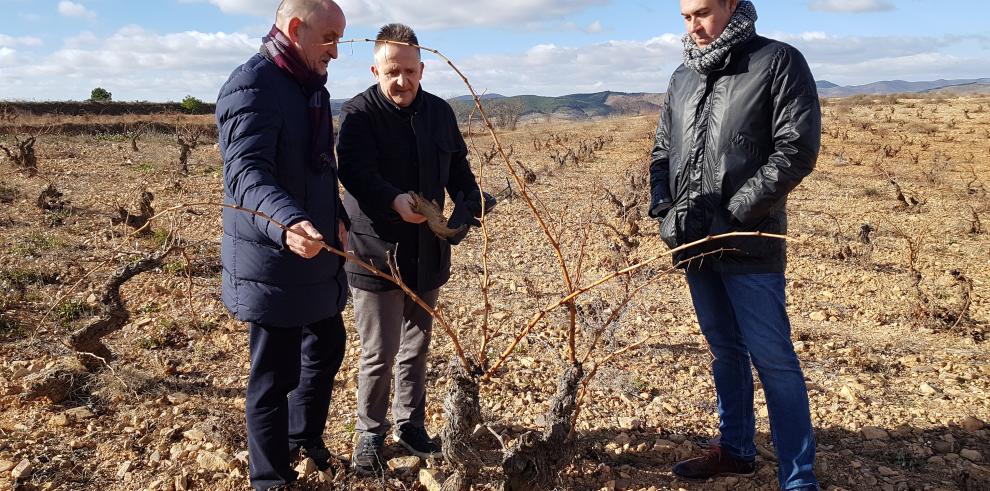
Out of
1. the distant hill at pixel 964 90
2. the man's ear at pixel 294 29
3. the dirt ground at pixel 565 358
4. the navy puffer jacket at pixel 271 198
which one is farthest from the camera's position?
the distant hill at pixel 964 90

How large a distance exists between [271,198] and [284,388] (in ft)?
2.36

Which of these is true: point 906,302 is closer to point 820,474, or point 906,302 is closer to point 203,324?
point 820,474

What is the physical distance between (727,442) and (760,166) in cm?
112

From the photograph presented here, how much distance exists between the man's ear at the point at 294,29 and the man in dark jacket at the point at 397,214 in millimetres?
359

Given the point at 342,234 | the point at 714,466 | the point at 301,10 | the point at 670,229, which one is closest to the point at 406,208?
the point at 342,234

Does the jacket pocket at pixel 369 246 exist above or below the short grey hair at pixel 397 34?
below

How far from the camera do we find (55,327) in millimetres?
4203

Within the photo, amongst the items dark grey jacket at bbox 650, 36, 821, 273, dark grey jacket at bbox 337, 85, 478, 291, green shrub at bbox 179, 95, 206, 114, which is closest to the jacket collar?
dark grey jacket at bbox 337, 85, 478, 291

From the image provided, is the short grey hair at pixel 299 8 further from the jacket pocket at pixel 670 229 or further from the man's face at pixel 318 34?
the jacket pocket at pixel 670 229

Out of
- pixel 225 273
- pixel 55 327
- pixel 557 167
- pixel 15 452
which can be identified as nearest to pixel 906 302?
pixel 225 273

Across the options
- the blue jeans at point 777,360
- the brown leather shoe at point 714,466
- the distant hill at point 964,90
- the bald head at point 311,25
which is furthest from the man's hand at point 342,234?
the distant hill at point 964,90

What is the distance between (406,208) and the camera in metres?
2.29

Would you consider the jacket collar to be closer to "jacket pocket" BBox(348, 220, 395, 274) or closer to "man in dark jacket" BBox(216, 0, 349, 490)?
"man in dark jacket" BBox(216, 0, 349, 490)

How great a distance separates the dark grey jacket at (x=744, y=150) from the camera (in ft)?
6.55
